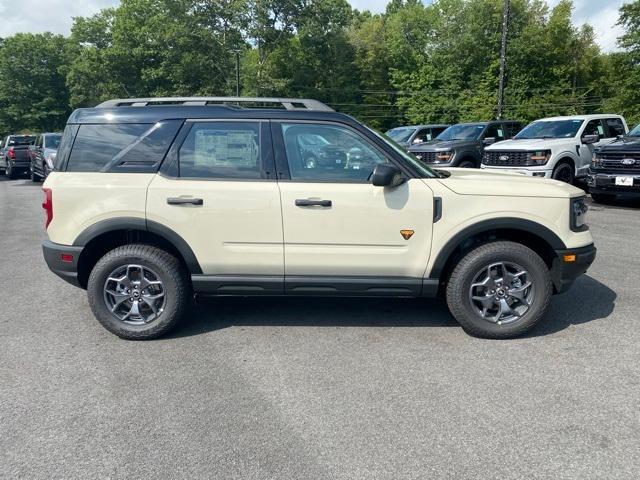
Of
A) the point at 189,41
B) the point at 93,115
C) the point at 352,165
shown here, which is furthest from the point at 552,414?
the point at 189,41

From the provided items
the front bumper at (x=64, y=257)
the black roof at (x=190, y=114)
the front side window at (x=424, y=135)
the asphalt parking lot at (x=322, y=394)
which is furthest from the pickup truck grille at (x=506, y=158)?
the front bumper at (x=64, y=257)

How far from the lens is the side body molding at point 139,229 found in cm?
410

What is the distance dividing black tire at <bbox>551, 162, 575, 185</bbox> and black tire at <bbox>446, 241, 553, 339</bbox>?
8.61 metres

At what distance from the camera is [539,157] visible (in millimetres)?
11727

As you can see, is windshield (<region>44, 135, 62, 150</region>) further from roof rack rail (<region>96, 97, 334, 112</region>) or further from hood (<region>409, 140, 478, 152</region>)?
roof rack rail (<region>96, 97, 334, 112</region>)

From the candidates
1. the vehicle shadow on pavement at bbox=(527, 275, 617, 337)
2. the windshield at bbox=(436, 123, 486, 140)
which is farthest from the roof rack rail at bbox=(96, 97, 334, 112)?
the windshield at bbox=(436, 123, 486, 140)

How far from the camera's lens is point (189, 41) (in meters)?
43.5

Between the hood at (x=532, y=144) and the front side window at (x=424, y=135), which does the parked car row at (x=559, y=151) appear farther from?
the front side window at (x=424, y=135)

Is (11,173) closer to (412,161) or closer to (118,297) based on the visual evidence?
(118,297)

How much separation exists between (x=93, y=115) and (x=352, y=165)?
7.03ft

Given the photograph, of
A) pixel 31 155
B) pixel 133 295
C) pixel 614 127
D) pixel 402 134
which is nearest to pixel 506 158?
pixel 614 127

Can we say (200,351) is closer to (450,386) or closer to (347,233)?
(347,233)

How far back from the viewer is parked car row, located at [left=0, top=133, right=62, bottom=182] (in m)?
16.5

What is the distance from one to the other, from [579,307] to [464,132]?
35.5 ft
